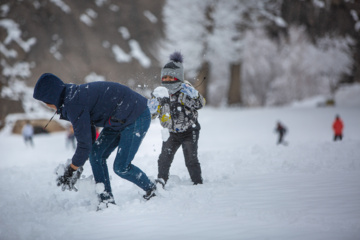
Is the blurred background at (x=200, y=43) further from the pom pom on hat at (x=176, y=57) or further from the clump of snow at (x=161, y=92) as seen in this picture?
the clump of snow at (x=161, y=92)

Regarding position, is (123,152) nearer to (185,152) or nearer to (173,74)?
(185,152)

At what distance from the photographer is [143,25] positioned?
28312mm

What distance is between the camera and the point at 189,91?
385 centimetres

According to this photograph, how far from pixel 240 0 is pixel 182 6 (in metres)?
3.68

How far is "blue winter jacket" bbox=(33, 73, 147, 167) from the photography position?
2836 millimetres

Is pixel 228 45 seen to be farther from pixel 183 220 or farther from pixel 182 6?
pixel 183 220

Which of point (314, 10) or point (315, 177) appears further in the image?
point (314, 10)

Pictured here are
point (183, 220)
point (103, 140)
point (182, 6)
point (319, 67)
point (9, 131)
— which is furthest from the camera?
point (319, 67)

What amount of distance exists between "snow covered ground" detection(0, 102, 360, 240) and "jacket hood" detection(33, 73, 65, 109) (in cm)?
96

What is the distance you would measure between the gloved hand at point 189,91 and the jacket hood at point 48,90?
154cm

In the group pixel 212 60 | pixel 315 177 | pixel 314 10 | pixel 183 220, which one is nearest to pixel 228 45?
pixel 212 60

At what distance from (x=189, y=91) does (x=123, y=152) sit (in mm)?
1209

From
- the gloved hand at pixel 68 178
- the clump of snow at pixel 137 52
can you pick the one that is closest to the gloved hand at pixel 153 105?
the gloved hand at pixel 68 178

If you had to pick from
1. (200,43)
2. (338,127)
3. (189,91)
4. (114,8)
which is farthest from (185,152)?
(114,8)
